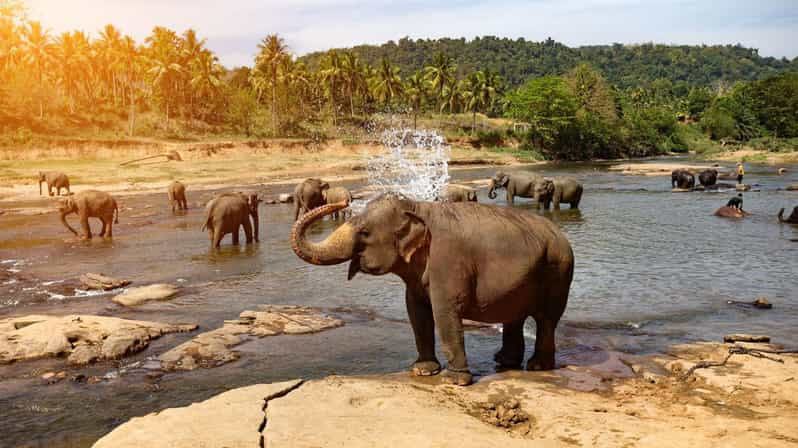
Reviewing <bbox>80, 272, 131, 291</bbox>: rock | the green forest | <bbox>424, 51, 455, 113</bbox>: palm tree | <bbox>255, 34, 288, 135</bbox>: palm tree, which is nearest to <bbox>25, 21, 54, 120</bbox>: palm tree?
the green forest

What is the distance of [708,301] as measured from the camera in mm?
12227

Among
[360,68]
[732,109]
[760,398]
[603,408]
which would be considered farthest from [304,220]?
[732,109]

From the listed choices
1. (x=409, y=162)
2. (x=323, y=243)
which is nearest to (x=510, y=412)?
(x=323, y=243)

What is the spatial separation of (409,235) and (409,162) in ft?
175

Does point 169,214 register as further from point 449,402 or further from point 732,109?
point 732,109

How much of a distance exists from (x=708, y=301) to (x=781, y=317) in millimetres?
1516

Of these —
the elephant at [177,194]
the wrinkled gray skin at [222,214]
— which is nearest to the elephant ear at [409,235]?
the wrinkled gray skin at [222,214]

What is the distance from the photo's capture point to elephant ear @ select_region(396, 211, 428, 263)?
6.89 m

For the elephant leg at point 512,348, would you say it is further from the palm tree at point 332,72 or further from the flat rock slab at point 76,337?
the palm tree at point 332,72

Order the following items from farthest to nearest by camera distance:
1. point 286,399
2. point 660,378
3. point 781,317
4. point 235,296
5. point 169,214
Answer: point 169,214 → point 235,296 → point 781,317 → point 660,378 → point 286,399

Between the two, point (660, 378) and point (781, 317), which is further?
point (781, 317)

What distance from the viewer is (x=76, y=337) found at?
9414 mm

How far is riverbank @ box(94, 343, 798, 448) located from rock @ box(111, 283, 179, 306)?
23.0 feet

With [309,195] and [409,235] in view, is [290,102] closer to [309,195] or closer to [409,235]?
[309,195]
